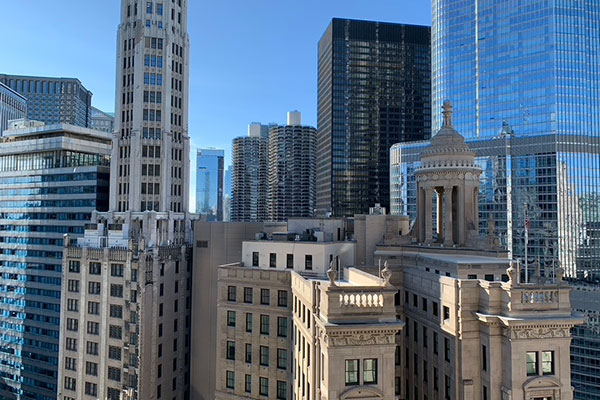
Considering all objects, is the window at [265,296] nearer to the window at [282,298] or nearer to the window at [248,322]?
the window at [282,298]

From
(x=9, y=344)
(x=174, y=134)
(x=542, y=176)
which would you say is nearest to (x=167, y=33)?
(x=174, y=134)

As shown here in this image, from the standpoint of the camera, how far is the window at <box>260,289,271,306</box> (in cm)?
4944

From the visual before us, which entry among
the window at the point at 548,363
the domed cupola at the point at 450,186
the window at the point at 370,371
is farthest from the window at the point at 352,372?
the domed cupola at the point at 450,186

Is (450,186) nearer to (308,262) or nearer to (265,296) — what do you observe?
(308,262)

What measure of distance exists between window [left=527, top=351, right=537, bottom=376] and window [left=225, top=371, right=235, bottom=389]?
102ft

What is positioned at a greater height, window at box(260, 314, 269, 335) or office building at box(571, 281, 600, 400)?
window at box(260, 314, 269, 335)

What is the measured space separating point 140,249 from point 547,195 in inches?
4740

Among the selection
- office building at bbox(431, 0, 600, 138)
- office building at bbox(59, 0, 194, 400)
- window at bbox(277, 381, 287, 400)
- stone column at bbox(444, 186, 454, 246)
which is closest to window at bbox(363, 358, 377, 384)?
window at bbox(277, 381, 287, 400)

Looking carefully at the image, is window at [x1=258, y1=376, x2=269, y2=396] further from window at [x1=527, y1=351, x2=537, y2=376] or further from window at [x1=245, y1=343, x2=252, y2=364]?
window at [x1=527, y1=351, x2=537, y2=376]

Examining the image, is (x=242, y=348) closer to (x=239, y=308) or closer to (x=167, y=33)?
(x=239, y=308)

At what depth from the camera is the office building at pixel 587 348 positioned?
108625 millimetres

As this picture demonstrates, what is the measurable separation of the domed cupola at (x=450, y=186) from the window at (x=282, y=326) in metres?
20.3

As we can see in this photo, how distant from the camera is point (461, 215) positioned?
184ft

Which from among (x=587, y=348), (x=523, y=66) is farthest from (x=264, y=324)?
(x=523, y=66)
